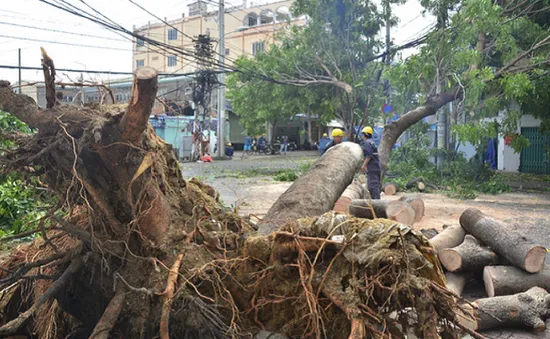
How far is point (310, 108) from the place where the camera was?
2052cm

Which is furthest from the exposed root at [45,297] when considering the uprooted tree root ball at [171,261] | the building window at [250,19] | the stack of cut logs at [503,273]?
the building window at [250,19]

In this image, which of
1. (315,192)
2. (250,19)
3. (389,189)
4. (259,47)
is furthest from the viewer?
(250,19)

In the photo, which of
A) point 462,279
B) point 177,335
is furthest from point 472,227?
point 177,335

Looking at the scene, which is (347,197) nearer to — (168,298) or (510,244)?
(510,244)

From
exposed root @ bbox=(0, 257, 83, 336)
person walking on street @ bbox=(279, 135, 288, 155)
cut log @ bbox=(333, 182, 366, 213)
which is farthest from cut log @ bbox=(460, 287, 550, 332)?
person walking on street @ bbox=(279, 135, 288, 155)

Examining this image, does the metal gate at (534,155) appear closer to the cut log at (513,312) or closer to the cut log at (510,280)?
the cut log at (510,280)

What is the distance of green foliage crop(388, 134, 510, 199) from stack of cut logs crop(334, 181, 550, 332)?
25.4 ft

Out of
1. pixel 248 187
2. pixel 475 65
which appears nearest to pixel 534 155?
pixel 475 65

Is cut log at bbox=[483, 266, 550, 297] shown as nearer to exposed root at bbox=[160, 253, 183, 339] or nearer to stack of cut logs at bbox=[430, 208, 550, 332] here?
stack of cut logs at bbox=[430, 208, 550, 332]

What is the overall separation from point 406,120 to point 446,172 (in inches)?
162

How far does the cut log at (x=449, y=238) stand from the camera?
582 centimetres

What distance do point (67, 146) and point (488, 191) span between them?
44.7 feet

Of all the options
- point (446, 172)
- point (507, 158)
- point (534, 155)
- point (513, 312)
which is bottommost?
point (513, 312)

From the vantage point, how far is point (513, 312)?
4.32m
